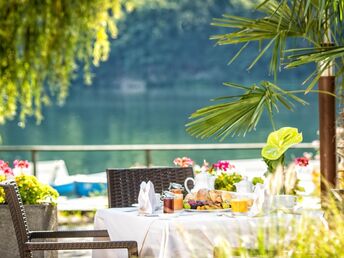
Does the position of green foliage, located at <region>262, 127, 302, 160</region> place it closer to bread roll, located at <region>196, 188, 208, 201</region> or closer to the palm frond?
bread roll, located at <region>196, 188, 208, 201</region>

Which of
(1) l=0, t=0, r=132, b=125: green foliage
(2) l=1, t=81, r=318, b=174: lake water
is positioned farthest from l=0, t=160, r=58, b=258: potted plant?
(2) l=1, t=81, r=318, b=174: lake water

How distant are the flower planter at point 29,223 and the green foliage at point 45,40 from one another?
123 inches

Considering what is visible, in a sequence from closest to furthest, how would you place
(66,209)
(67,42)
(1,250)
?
(1,250)
(67,42)
(66,209)

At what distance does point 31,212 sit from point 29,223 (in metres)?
0.07

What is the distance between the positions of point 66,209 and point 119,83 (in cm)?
5572

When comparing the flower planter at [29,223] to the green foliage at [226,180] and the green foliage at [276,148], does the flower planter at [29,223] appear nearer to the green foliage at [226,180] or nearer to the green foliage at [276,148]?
the green foliage at [226,180]

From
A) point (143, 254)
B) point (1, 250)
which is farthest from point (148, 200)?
point (1, 250)

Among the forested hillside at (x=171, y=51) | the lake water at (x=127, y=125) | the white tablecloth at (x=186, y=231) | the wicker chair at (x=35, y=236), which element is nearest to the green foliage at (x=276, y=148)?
the white tablecloth at (x=186, y=231)

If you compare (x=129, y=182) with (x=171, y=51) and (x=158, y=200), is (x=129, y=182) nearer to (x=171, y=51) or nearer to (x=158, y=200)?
(x=158, y=200)

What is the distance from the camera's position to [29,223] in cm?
607

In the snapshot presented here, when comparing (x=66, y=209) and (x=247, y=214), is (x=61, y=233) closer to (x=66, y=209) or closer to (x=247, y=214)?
(x=247, y=214)

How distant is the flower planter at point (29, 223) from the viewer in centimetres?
607

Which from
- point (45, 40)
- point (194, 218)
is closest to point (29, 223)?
point (194, 218)

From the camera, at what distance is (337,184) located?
21.2 feet
